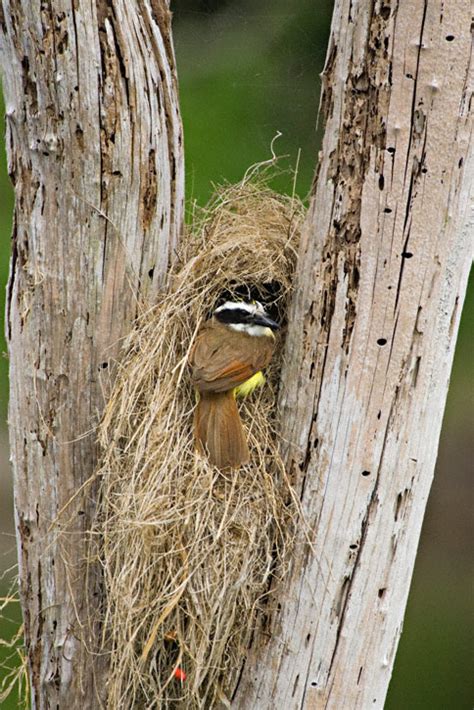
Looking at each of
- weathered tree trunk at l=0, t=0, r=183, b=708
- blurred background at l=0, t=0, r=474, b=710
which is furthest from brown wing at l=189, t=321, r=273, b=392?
blurred background at l=0, t=0, r=474, b=710

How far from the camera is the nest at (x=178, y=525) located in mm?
1723

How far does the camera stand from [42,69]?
170 centimetres

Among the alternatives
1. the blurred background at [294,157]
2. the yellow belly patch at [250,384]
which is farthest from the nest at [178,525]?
the blurred background at [294,157]

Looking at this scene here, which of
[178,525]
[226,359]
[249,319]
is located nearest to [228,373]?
[226,359]

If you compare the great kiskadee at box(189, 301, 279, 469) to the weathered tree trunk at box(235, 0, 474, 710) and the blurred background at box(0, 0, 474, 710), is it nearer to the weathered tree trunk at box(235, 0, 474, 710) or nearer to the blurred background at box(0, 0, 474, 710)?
the weathered tree trunk at box(235, 0, 474, 710)

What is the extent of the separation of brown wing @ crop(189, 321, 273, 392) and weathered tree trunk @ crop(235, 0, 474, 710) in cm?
8

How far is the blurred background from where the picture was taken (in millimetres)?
3277

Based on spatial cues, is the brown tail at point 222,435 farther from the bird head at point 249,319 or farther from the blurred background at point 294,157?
the blurred background at point 294,157

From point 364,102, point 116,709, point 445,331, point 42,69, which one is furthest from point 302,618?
point 42,69

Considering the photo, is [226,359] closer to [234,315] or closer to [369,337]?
[234,315]

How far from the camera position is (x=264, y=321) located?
6.12 feet

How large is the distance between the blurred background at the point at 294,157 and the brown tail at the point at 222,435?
145 cm

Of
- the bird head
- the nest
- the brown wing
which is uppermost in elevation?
the bird head

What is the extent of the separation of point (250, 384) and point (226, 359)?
0.09m
